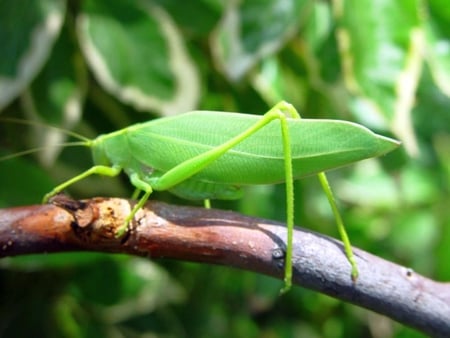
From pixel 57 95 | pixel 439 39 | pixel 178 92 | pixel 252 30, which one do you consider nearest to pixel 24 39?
pixel 57 95

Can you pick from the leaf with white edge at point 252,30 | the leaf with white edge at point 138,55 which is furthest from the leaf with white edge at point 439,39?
the leaf with white edge at point 138,55

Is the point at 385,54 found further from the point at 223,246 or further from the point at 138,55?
the point at 223,246

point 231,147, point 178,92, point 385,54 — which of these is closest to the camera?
point 231,147

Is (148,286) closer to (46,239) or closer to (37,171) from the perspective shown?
(37,171)

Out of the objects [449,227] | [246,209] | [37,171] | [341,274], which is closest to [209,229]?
[341,274]

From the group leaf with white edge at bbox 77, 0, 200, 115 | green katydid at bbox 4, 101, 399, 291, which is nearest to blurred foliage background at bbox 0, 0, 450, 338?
leaf with white edge at bbox 77, 0, 200, 115

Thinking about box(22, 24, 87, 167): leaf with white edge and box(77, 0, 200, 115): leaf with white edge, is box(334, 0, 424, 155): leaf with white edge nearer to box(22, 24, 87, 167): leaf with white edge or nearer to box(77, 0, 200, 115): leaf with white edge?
box(77, 0, 200, 115): leaf with white edge
